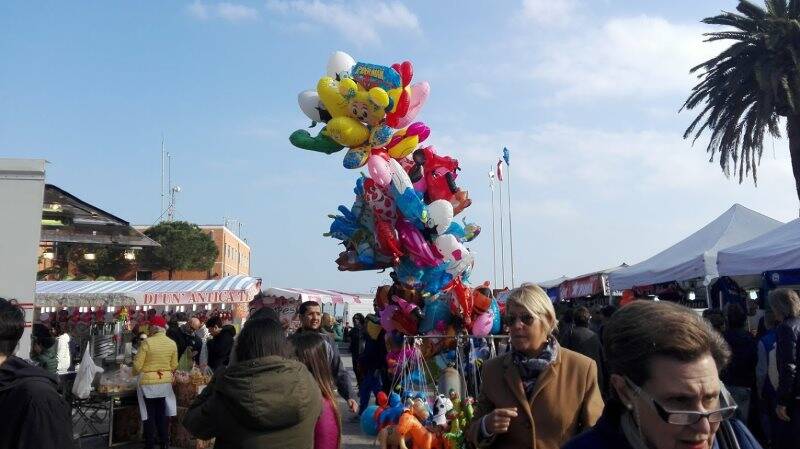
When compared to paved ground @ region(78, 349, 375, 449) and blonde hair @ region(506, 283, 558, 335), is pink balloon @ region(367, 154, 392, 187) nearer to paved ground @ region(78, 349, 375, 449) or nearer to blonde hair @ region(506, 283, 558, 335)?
paved ground @ region(78, 349, 375, 449)

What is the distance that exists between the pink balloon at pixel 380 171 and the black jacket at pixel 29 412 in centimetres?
Result: 604

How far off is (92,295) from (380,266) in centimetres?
991

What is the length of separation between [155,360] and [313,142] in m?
3.61

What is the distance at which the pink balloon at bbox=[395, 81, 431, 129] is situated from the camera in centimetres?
902

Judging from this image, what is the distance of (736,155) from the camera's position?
18.2m

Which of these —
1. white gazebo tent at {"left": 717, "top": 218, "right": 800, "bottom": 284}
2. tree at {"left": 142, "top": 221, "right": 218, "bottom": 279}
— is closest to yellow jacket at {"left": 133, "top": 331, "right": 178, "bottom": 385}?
white gazebo tent at {"left": 717, "top": 218, "right": 800, "bottom": 284}

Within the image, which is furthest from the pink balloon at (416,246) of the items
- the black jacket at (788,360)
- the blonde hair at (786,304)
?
the black jacket at (788,360)

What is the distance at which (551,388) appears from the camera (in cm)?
277

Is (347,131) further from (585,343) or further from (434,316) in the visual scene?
(585,343)

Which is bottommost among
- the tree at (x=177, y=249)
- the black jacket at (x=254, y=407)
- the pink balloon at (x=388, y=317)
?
the black jacket at (x=254, y=407)

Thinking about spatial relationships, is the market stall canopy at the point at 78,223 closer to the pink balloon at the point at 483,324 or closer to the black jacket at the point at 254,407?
the pink balloon at the point at 483,324

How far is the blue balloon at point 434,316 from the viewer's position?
27.2 feet

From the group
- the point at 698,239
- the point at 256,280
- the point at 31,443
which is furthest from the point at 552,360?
the point at 256,280

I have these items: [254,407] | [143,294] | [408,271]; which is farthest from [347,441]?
[143,294]
